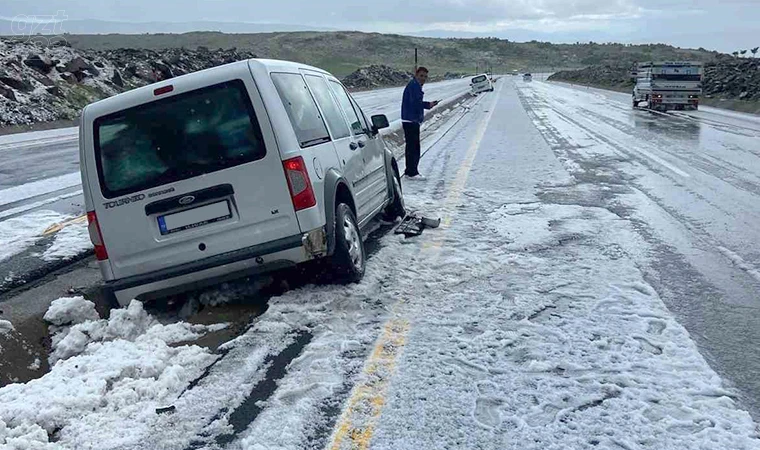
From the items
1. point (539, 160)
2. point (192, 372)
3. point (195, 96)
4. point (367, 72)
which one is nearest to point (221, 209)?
point (195, 96)

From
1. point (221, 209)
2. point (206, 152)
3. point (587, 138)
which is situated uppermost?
point (206, 152)

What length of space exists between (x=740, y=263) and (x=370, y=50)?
15110 centimetres

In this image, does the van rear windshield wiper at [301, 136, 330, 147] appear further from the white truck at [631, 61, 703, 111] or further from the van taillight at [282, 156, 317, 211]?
the white truck at [631, 61, 703, 111]

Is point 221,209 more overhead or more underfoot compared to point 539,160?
more overhead

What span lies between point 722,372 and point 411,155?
7.98 m

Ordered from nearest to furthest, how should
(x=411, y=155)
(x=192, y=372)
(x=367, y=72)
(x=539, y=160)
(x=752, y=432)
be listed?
(x=752, y=432) < (x=192, y=372) < (x=411, y=155) < (x=539, y=160) < (x=367, y=72)

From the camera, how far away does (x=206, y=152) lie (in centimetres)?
507

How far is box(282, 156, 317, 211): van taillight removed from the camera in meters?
5.06

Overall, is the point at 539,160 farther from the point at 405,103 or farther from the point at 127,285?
the point at 127,285

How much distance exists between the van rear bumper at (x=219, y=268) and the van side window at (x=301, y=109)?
81cm

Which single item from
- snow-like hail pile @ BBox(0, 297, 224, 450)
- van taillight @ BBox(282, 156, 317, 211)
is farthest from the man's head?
snow-like hail pile @ BBox(0, 297, 224, 450)

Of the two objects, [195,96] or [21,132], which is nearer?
[195,96]

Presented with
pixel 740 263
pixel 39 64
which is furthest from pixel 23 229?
pixel 39 64

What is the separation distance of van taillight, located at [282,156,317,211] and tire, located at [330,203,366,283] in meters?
0.51
